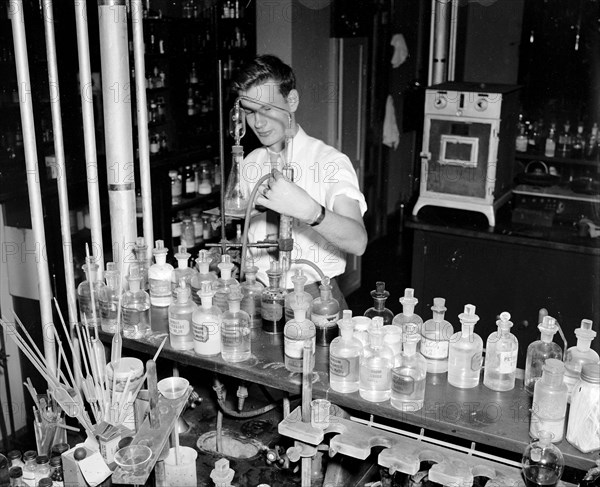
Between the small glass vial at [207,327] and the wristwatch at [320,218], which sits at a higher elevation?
the wristwatch at [320,218]

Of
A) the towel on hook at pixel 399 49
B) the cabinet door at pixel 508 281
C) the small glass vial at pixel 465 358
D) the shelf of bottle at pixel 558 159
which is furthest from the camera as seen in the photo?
the towel on hook at pixel 399 49

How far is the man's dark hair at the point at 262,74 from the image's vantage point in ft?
7.70

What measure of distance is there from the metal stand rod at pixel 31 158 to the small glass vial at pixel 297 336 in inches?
33.5

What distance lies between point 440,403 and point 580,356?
0.35m

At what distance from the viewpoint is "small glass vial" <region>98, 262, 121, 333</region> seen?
2.14 metres

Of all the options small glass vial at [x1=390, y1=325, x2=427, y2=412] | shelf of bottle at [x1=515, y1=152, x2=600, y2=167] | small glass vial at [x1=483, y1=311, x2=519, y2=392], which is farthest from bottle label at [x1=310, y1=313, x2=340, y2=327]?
shelf of bottle at [x1=515, y1=152, x2=600, y2=167]

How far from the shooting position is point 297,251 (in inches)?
101

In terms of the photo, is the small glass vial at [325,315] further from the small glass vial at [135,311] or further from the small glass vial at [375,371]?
the small glass vial at [135,311]

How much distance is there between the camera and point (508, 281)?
141 inches

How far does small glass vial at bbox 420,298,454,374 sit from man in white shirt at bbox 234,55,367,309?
0.47 meters

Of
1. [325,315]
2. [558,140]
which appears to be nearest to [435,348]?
[325,315]

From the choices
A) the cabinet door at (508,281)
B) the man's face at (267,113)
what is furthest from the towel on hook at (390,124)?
the man's face at (267,113)

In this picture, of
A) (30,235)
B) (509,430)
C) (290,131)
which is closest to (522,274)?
(290,131)

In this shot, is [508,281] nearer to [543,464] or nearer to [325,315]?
[325,315]
